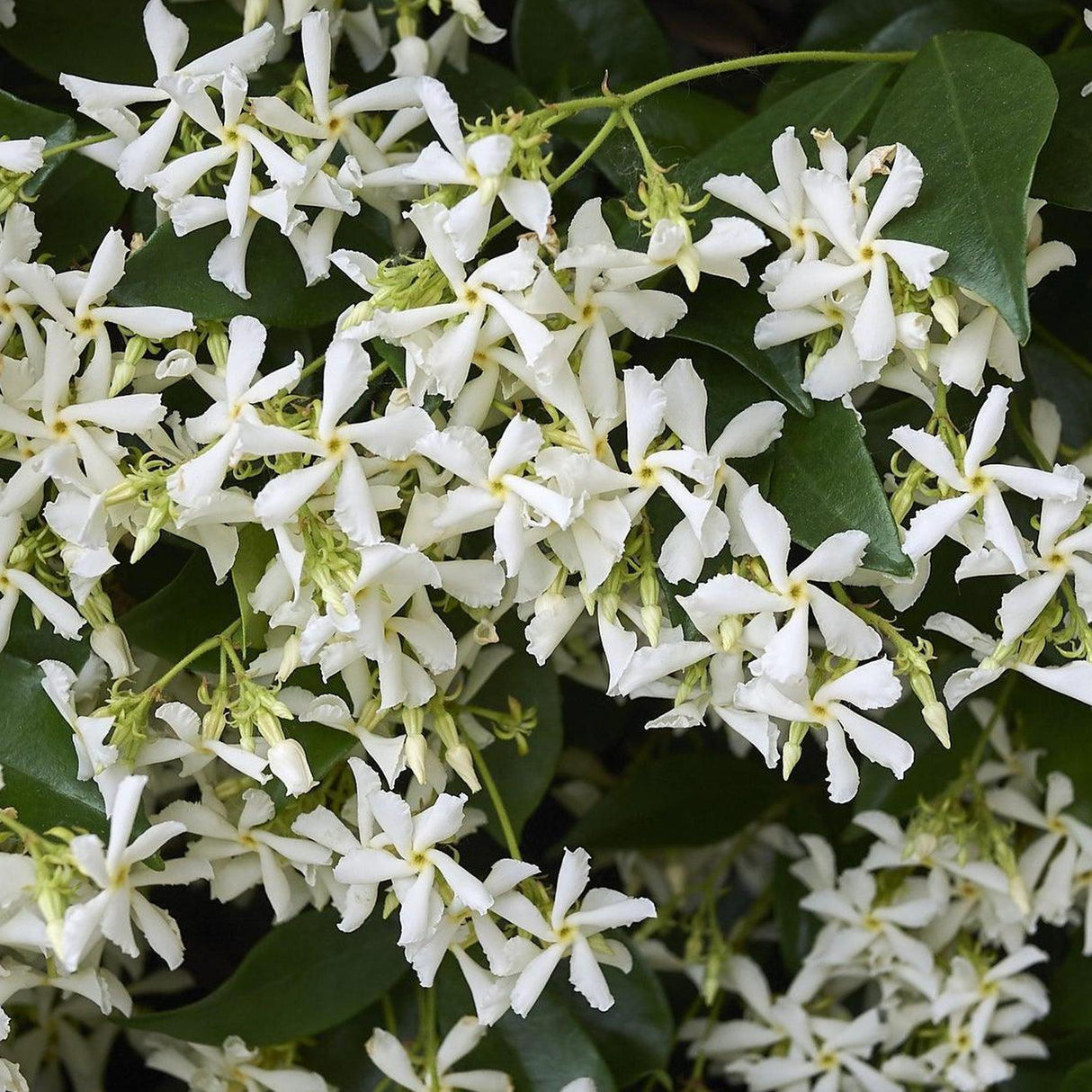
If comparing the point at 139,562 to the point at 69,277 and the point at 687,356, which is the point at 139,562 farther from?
the point at 687,356

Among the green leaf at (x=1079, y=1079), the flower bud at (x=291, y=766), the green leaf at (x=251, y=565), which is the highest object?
the green leaf at (x=251, y=565)

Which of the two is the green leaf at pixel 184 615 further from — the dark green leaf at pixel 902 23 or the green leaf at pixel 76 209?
the dark green leaf at pixel 902 23

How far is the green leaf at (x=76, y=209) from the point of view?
75cm

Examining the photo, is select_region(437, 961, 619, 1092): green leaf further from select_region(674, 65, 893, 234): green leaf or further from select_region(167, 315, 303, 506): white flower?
select_region(674, 65, 893, 234): green leaf

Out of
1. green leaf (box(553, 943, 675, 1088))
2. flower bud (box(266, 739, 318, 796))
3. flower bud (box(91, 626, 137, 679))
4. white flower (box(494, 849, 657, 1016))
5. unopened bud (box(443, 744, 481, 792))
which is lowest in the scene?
green leaf (box(553, 943, 675, 1088))

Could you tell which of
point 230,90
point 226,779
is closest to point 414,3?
point 230,90

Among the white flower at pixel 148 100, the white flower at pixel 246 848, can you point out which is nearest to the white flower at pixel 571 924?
the white flower at pixel 246 848

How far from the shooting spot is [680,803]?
1.02 meters

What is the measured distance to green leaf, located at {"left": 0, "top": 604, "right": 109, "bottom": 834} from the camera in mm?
676

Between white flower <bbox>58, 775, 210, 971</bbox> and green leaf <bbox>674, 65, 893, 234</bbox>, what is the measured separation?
0.42 meters

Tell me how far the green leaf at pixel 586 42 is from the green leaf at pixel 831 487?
357mm

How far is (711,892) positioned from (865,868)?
5.6 inches

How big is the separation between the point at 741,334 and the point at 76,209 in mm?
390

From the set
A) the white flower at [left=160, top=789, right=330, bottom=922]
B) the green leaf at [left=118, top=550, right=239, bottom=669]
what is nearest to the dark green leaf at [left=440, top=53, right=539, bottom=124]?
the green leaf at [left=118, top=550, right=239, bottom=669]
